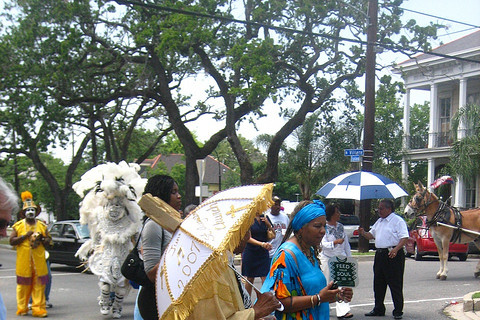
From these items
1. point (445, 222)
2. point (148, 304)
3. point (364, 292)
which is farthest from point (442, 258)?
point (148, 304)

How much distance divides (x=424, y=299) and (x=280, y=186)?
53.1m

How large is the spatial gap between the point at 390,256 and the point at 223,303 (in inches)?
251

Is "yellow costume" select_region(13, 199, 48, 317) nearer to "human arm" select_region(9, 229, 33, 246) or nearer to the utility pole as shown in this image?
"human arm" select_region(9, 229, 33, 246)

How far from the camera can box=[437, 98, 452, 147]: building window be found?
33.9m

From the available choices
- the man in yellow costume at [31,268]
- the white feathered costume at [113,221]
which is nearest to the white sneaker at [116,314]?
the white feathered costume at [113,221]

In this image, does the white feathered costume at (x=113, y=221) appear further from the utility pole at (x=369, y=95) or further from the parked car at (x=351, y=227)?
the parked car at (x=351, y=227)

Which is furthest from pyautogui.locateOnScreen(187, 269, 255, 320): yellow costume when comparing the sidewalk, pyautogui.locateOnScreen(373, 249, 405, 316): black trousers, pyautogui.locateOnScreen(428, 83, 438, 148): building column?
Answer: pyautogui.locateOnScreen(428, 83, 438, 148): building column

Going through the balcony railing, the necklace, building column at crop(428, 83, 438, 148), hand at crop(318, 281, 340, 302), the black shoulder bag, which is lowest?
hand at crop(318, 281, 340, 302)

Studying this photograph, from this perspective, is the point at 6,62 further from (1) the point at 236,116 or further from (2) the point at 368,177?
(2) the point at 368,177

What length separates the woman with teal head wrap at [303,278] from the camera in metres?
3.95

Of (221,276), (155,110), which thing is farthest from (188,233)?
(155,110)

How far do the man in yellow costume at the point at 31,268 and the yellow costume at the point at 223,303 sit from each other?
7575 mm

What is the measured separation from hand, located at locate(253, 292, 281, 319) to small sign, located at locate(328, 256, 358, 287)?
8.77 feet

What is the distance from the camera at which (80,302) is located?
11359 millimetres
